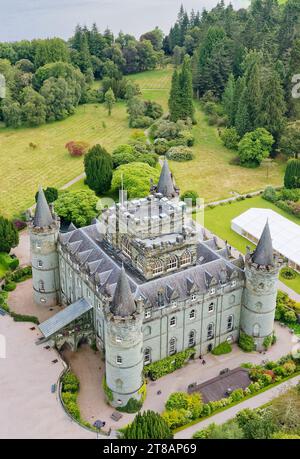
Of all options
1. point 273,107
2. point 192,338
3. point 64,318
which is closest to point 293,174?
point 273,107

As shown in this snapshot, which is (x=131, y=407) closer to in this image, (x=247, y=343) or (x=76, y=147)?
(x=247, y=343)

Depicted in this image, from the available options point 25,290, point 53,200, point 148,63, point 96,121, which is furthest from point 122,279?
point 148,63

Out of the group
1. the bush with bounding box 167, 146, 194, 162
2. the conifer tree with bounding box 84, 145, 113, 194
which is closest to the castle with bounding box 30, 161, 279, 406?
the conifer tree with bounding box 84, 145, 113, 194

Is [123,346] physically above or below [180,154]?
above

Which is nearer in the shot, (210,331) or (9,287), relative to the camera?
(210,331)

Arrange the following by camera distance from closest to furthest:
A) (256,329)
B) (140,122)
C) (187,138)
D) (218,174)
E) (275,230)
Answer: (256,329) < (275,230) < (218,174) < (187,138) < (140,122)

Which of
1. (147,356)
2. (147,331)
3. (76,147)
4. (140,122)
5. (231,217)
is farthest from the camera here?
(140,122)
